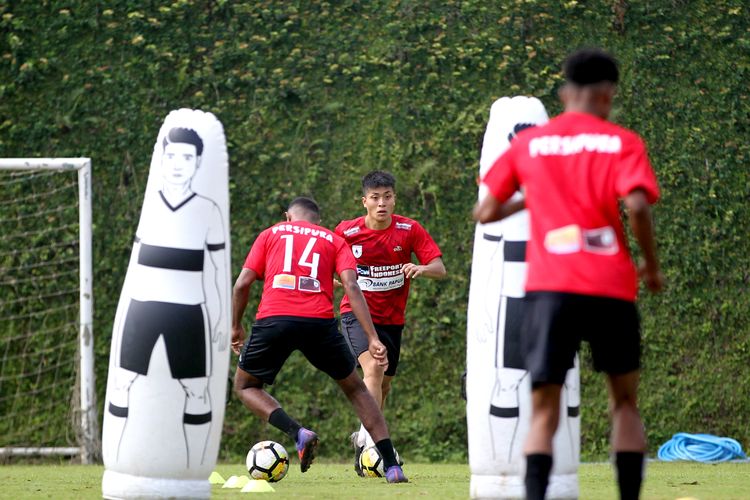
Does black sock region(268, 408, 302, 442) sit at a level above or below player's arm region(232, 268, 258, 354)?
below

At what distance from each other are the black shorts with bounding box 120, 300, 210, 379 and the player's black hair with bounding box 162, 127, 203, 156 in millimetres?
778

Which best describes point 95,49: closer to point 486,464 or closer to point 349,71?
point 349,71

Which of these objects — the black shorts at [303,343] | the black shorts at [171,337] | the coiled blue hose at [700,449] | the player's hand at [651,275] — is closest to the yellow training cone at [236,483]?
the black shorts at [303,343]

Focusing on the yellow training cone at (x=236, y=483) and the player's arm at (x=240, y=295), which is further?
the player's arm at (x=240, y=295)

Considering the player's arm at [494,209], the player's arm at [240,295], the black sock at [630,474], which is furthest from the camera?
the player's arm at [240,295]

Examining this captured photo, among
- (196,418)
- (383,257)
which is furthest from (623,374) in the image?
(383,257)

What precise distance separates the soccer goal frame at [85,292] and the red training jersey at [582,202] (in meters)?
6.59

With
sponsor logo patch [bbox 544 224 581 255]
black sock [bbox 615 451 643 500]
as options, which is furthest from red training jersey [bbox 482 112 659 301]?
black sock [bbox 615 451 643 500]

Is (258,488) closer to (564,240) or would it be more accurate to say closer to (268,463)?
(268,463)

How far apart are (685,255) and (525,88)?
7.04 ft

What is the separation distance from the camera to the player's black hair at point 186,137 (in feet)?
18.1

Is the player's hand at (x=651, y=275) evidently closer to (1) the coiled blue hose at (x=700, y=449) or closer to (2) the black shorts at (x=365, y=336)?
(2) the black shorts at (x=365, y=336)

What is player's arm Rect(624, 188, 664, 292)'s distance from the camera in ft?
13.3

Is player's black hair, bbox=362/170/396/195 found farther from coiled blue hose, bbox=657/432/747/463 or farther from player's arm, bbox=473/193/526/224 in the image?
player's arm, bbox=473/193/526/224
